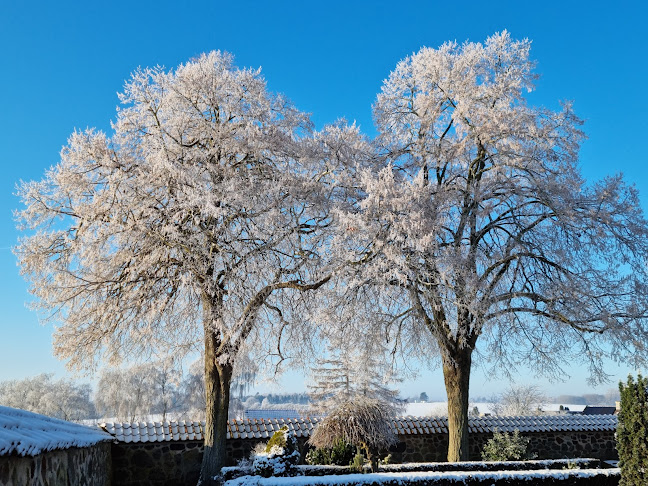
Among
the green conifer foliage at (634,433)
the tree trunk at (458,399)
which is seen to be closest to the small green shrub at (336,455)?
the tree trunk at (458,399)

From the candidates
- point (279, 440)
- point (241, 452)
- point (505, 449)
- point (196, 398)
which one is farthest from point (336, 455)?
point (196, 398)

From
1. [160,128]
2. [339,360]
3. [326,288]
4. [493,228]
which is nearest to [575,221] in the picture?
[493,228]

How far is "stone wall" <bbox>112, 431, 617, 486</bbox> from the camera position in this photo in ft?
41.3

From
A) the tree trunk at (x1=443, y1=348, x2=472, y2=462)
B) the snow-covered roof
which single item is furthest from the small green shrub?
the snow-covered roof

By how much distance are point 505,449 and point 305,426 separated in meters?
5.33

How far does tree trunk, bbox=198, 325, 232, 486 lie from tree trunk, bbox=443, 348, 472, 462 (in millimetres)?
5625

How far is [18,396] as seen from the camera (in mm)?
40094

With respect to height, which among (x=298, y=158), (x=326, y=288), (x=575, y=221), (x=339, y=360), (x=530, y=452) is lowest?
(x=530, y=452)

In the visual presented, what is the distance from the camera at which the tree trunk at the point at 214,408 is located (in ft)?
39.3

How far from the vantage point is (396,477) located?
29.8 feet

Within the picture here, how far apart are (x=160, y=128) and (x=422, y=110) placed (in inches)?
276

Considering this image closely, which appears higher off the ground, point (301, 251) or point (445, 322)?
point (301, 251)

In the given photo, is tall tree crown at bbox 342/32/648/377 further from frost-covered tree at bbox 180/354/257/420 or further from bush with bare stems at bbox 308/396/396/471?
frost-covered tree at bbox 180/354/257/420

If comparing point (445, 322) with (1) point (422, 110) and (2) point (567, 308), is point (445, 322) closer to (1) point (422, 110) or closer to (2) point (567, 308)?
(2) point (567, 308)
